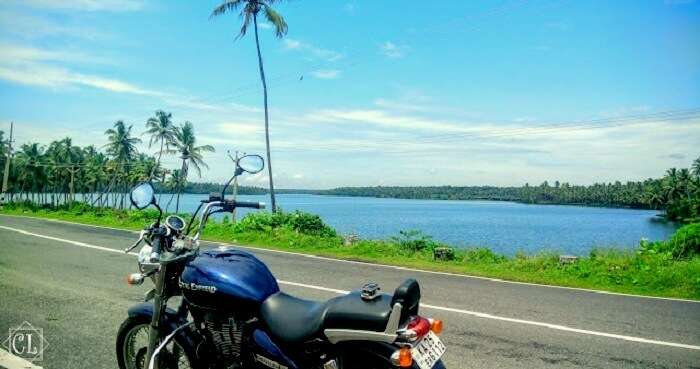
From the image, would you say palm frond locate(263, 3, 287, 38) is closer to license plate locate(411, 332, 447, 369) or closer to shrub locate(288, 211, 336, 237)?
shrub locate(288, 211, 336, 237)

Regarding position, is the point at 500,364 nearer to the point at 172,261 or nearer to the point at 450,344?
the point at 450,344

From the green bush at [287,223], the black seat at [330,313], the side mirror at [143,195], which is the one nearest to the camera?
the black seat at [330,313]

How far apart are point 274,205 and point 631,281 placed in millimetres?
17108

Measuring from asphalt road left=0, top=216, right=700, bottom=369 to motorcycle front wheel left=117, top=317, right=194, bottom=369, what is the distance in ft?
2.44

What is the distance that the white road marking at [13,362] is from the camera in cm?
436

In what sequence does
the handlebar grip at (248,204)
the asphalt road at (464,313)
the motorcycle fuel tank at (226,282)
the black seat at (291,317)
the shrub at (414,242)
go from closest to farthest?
1. the black seat at (291,317)
2. the motorcycle fuel tank at (226,282)
3. the handlebar grip at (248,204)
4. the asphalt road at (464,313)
5. the shrub at (414,242)

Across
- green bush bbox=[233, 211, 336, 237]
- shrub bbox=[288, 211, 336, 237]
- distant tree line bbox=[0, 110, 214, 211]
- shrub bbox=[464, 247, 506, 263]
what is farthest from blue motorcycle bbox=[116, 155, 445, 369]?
distant tree line bbox=[0, 110, 214, 211]

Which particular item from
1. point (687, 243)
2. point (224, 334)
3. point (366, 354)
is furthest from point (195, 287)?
point (687, 243)

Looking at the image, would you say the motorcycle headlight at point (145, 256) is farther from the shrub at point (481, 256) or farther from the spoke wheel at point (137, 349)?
the shrub at point (481, 256)

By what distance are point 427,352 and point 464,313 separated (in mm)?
4519

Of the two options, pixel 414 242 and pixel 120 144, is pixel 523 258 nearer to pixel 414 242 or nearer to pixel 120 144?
pixel 414 242

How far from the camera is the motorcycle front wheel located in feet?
11.5

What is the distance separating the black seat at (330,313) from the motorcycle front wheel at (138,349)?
1.01m

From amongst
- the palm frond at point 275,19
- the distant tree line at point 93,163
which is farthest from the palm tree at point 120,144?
the palm frond at point 275,19
